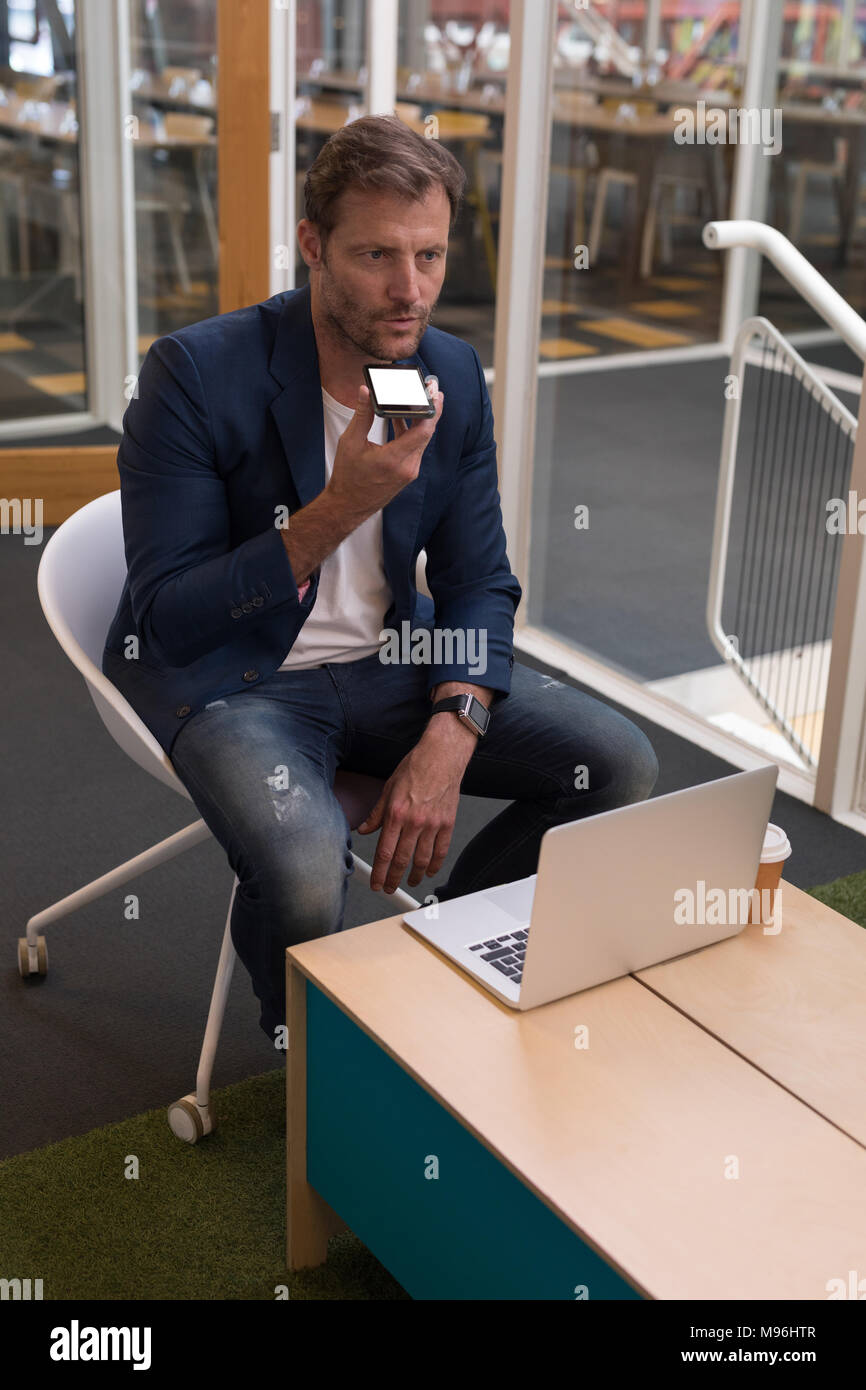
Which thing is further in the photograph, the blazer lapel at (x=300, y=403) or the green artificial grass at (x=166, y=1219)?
the blazer lapel at (x=300, y=403)

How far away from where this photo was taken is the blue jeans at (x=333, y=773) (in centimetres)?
172

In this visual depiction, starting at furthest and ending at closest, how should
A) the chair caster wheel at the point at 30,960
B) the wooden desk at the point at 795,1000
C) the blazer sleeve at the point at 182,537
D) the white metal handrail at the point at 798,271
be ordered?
the white metal handrail at the point at 798,271, the chair caster wheel at the point at 30,960, the blazer sleeve at the point at 182,537, the wooden desk at the point at 795,1000

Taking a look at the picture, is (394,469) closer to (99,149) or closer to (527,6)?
(527,6)

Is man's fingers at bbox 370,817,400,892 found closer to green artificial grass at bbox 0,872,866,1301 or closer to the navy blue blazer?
the navy blue blazer

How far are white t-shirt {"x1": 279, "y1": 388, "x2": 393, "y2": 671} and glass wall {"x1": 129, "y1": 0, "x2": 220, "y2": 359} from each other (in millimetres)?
2517

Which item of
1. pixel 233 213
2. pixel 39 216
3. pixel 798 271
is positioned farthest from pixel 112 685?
pixel 39 216

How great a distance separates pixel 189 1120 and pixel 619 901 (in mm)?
749

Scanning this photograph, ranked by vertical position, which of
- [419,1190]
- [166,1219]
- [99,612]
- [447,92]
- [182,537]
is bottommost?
[166,1219]

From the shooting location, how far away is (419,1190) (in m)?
1.47

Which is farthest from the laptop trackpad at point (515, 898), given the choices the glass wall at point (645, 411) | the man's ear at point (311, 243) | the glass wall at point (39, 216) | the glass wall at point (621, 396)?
the glass wall at point (39, 216)

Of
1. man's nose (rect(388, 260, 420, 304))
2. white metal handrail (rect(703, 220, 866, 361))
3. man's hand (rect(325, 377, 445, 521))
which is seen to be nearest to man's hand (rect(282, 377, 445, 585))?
man's hand (rect(325, 377, 445, 521))

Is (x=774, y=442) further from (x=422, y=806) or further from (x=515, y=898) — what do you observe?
(x=515, y=898)

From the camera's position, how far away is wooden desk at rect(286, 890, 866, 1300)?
4.04 feet

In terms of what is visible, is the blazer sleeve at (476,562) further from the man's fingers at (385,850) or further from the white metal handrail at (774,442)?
the white metal handrail at (774,442)
